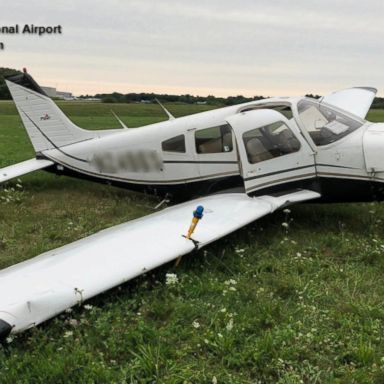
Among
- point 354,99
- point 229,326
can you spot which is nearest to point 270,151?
point 229,326

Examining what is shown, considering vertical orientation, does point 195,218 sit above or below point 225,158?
below

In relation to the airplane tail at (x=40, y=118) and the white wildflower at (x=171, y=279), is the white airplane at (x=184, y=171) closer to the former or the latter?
the airplane tail at (x=40, y=118)

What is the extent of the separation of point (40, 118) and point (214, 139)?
3.90 meters

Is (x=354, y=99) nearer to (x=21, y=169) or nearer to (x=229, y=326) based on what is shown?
(x=21, y=169)

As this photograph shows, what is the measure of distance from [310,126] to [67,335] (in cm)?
437

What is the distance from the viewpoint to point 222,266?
17.1 ft

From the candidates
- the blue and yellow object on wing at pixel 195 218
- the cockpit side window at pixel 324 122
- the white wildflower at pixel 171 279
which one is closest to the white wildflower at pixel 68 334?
the white wildflower at pixel 171 279

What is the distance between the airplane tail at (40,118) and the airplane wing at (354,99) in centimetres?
527

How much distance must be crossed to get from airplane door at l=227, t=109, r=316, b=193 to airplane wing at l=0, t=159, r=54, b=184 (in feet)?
13.0

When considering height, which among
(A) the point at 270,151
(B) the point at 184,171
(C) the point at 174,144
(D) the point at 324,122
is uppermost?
(D) the point at 324,122

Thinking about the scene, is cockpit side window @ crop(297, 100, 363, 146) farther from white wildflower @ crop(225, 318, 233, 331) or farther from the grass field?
white wildflower @ crop(225, 318, 233, 331)

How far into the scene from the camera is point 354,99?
11.2 m

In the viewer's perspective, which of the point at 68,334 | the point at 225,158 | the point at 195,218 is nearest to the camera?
the point at 68,334

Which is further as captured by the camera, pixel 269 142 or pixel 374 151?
pixel 269 142
